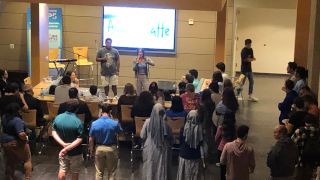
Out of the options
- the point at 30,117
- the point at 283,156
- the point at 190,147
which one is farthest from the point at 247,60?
the point at 283,156

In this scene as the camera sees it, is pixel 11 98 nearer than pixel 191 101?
Yes

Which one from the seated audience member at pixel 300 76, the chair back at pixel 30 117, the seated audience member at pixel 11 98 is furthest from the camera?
the seated audience member at pixel 300 76

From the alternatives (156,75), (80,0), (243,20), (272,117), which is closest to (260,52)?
(243,20)

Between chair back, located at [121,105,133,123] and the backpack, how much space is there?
3321 millimetres

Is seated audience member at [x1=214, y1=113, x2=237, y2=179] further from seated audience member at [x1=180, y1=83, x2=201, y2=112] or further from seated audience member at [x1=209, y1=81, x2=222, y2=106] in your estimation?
seated audience member at [x1=180, y1=83, x2=201, y2=112]

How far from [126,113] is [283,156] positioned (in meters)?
3.49

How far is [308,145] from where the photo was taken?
697 cm

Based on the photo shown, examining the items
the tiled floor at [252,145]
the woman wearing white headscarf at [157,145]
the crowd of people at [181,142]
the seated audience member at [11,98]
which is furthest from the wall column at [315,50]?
the seated audience member at [11,98]

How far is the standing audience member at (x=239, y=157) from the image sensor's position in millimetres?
6527

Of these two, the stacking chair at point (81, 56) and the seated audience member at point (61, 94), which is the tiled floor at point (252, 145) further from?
the stacking chair at point (81, 56)

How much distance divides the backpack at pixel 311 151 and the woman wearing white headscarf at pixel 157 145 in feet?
6.15

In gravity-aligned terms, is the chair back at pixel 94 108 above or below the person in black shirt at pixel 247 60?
below

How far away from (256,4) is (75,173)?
10754mm

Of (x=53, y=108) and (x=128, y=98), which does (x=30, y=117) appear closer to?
(x=53, y=108)
